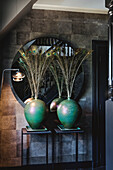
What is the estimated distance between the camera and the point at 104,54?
3754 mm

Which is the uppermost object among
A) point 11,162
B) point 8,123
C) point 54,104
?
point 54,104

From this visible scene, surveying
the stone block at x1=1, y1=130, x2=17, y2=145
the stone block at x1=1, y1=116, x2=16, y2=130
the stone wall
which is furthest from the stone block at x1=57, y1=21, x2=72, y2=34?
the stone block at x1=1, y1=130, x2=17, y2=145

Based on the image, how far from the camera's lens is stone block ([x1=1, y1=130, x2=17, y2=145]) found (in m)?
3.43

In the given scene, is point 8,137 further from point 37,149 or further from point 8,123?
point 37,149

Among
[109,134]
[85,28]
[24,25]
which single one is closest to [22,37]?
[24,25]

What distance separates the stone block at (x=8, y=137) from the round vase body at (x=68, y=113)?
89 centimetres

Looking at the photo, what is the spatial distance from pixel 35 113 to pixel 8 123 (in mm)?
666

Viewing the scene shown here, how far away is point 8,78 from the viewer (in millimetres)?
3434

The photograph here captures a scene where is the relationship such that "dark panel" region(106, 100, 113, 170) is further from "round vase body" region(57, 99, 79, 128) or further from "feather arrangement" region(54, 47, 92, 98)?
"feather arrangement" region(54, 47, 92, 98)

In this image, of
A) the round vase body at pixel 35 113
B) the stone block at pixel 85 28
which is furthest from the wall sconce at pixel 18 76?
the stone block at pixel 85 28

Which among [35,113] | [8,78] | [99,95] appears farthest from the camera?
[99,95]

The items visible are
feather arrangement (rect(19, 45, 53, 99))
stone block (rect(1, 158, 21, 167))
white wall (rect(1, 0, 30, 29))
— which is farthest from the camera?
Result: stone block (rect(1, 158, 21, 167))

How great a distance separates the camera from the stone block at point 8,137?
3430 mm

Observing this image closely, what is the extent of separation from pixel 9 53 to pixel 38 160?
1.79m
